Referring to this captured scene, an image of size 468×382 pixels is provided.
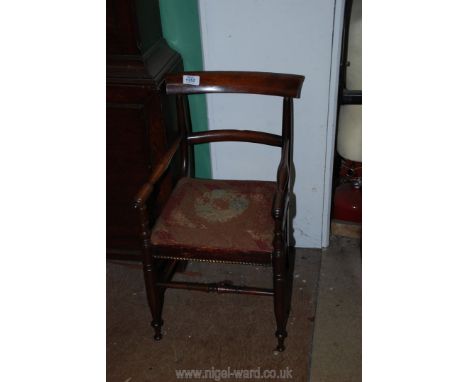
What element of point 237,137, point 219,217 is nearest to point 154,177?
point 219,217

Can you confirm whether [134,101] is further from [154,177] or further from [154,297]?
[154,297]

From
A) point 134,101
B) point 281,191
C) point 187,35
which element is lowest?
point 281,191

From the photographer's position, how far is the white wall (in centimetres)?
215

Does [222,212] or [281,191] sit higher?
[281,191]

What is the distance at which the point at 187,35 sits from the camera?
2.32m

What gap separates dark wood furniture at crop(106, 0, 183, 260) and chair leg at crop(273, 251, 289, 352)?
0.64 meters

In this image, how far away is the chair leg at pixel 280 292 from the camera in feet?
6.39

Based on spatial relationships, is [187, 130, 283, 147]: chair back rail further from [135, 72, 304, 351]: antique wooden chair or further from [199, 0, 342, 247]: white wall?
[199, 0, 342, 247]: white wall

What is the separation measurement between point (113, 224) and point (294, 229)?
2.79 ft

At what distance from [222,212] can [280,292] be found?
1.20 ft

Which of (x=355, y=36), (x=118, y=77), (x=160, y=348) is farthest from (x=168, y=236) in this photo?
(x=355, y=36)

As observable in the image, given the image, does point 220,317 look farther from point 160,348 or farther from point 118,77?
point 118,77

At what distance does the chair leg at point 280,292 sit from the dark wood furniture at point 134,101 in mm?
636

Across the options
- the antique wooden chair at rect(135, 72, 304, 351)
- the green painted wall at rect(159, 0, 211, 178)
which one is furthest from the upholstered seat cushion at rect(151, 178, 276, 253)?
the green painted wall at rect(159, 0, 211, 178)
